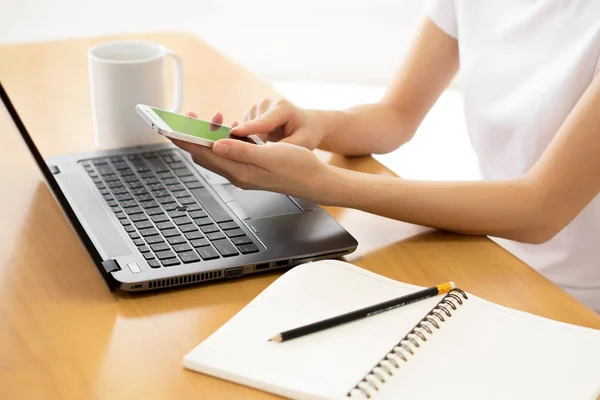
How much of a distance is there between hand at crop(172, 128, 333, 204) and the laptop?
5 centimetres

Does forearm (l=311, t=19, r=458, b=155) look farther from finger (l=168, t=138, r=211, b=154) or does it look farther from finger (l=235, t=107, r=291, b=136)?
finger (l=168, t=138, r=211, b=154)

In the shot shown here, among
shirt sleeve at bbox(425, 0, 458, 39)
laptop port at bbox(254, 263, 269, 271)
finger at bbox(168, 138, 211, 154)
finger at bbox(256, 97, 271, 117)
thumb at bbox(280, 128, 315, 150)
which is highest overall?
shirt sleeve at bbox(425, 0, 458, 39)

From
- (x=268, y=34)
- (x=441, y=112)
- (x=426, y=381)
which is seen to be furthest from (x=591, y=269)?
(x=268, y=34)

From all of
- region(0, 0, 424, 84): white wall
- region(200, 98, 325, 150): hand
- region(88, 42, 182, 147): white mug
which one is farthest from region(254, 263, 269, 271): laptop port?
region(0, 0, 424, 84): white wall

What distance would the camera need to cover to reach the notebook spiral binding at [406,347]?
24.7 inches

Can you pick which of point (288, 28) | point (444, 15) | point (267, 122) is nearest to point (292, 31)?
→ point (288, 28)

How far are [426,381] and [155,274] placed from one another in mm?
283

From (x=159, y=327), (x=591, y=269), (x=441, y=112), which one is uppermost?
(x=159, y=327)

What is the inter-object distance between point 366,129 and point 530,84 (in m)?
0.24

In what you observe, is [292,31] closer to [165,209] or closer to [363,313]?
[165,209]

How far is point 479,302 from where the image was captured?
2.50ft

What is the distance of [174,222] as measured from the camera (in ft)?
2.89

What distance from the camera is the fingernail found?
82 cm

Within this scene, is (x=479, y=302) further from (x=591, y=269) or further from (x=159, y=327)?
(x=591, y=269)
